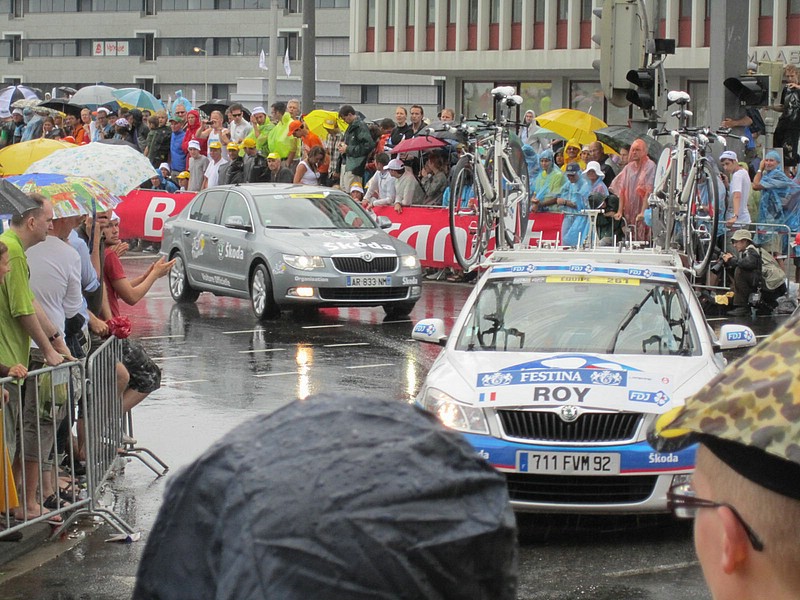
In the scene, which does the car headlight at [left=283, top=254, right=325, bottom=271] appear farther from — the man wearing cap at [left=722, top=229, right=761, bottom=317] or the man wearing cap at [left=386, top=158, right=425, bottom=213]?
the man wearing cap at [left=386, top=158, right=425, bottom=213]

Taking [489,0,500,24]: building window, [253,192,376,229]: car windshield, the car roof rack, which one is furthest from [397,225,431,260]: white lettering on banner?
[489,0,500,24]: building window

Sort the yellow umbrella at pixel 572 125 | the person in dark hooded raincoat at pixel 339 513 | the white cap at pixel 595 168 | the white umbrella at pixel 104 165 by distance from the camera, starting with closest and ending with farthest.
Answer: the person in dark hooded raincoat at pixel 339 513
the white umbrella at pixel 104 165
the white cap at pixel 595 168
the yellow umbrella at pixel 572 125

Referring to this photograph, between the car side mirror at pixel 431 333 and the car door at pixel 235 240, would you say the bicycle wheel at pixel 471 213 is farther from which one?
the car door at pixel 235 240

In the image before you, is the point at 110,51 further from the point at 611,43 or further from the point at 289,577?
the point at 289,577

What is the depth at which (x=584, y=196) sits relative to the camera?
20.7 metres

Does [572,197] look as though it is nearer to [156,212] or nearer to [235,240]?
[235,240]

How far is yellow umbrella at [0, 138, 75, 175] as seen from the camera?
14.1m

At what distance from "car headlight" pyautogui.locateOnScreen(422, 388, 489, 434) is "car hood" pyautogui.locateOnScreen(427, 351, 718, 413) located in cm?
4

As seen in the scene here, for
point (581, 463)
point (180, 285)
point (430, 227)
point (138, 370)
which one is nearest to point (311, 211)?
point (180, 285)

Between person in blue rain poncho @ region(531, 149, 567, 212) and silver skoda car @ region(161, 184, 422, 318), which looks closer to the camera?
silver skoda car @ region(161, 184, 422, 318)

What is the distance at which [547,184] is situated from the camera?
2123 cm

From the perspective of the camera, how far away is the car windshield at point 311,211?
18703 mm

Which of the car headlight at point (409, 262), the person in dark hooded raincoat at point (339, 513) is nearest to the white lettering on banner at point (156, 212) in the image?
the car headlight at point (409, 262)

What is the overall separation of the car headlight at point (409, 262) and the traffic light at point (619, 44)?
11.1ft
